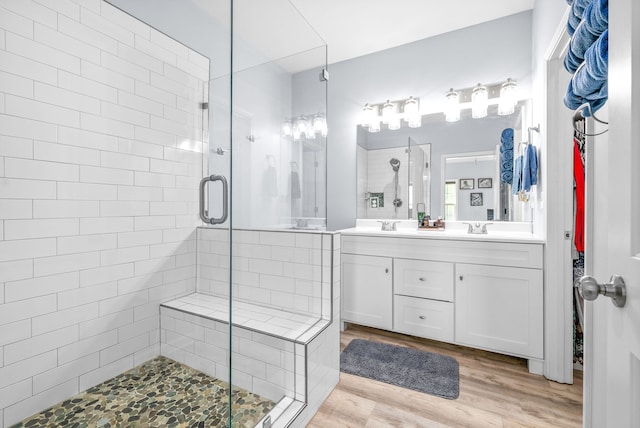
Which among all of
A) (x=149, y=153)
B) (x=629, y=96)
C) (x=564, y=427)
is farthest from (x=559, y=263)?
(x=149, y=153)

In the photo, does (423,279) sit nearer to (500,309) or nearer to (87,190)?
(500,309)

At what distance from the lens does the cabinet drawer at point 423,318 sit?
208cm

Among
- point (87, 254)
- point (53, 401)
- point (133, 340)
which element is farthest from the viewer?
point (133, 340)

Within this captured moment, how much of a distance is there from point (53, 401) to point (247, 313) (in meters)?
1.03

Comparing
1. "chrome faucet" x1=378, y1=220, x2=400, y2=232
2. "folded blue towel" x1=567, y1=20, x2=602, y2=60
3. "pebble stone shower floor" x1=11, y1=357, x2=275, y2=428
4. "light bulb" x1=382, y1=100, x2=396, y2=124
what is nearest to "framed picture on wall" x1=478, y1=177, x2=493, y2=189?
"chrome faucet" x1=378, y1=220, x2=400, y2=232

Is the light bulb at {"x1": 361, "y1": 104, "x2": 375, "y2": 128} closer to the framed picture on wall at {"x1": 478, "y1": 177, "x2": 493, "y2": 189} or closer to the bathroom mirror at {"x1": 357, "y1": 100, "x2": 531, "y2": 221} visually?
the bathroom mirror at {"x1": 357, "y1": 100, "x2": 531, "y2": 221}

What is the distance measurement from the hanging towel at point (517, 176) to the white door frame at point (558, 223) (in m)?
0.33

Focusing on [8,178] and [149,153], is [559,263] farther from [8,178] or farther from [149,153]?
[8,178]

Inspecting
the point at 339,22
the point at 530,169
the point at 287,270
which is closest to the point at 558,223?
the point at 530,169

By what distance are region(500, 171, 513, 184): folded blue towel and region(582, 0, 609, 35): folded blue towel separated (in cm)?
161

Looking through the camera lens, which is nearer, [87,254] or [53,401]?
[53,401]

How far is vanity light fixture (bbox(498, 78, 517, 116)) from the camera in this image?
2.28m

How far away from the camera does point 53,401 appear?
1528 mm

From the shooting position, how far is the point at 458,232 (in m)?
2.47
